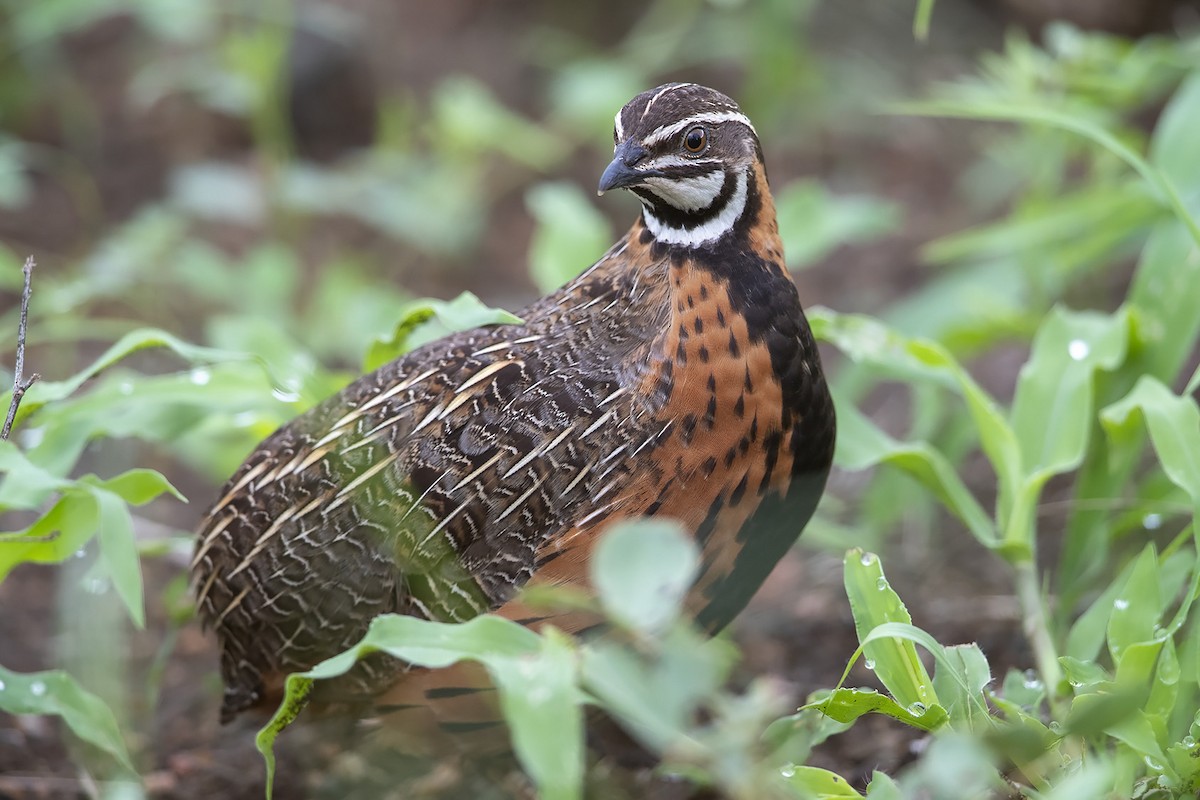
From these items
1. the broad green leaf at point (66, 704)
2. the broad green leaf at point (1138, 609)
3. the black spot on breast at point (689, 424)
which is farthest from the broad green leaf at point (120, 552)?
the broad green leaf at point (1138, 609)

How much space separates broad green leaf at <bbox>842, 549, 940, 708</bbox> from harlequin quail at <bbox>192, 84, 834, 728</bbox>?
326 millimetres

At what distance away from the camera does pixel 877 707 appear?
2.48m

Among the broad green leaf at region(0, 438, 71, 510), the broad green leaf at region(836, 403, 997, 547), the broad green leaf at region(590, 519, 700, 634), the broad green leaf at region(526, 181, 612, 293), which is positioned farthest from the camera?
the broad green leaf at region(526, 181, 612, 293)

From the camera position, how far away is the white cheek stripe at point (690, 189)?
2.88 metres

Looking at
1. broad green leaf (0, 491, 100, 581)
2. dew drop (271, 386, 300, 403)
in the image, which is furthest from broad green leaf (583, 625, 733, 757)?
dew drop (271, 386, 300, 403)

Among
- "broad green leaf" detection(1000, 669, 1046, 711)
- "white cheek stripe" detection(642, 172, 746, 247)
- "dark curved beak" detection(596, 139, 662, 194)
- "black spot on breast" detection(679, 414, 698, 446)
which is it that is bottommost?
"broad green leaf" detection(1000, 669, 1046, 711)

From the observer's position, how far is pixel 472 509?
2.83 metres

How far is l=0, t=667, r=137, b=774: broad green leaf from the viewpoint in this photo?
2.87 metres

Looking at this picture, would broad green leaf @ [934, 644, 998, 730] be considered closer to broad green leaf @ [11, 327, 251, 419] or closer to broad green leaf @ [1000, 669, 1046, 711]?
broad green leaf @ [1000, 669, 1046, 711]

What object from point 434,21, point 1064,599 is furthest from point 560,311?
point 434,21

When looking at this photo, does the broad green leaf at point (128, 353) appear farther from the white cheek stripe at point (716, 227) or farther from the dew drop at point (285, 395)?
the white cheek stripe at point (716, 227)

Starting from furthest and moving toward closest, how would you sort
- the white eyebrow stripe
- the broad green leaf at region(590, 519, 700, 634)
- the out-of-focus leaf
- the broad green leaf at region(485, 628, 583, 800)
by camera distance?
the out-of-focus leaf → the white eyebrow stripe → the broad green leaf at region(485, 628, 583, 800) → the broad green leaf at region(590, 519, 700, 634)

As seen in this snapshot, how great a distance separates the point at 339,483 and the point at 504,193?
4.49 meters

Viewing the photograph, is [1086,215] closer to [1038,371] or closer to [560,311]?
[1038,371]
